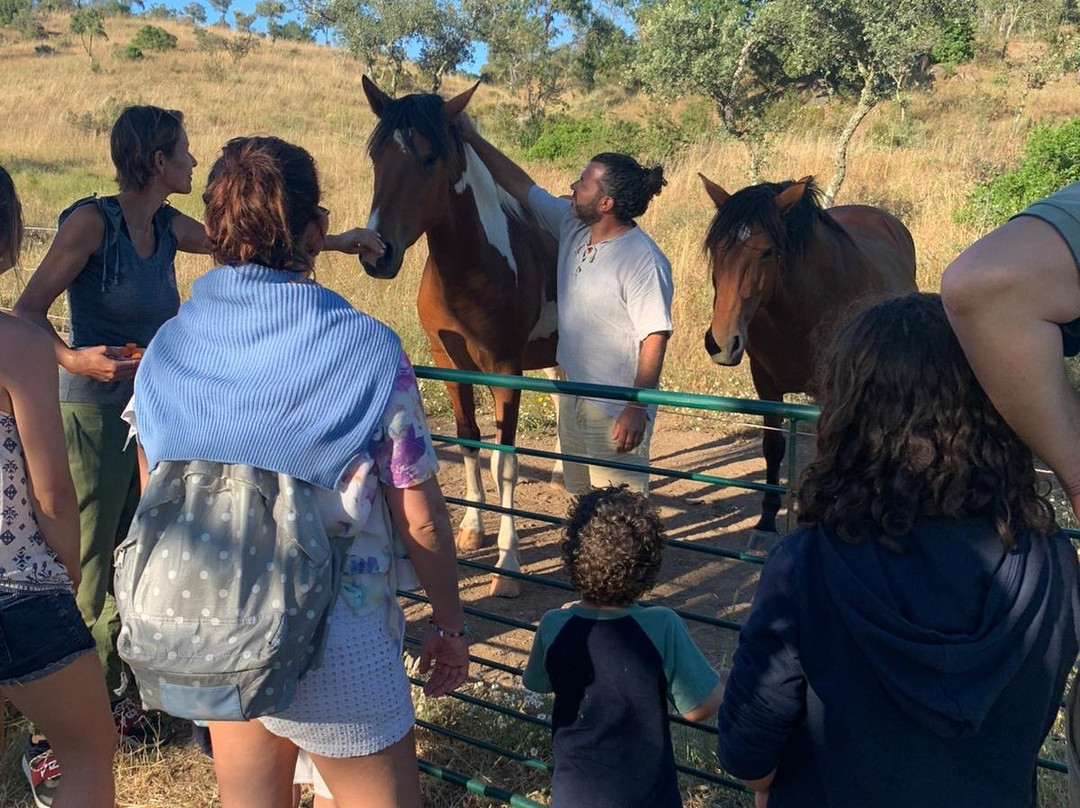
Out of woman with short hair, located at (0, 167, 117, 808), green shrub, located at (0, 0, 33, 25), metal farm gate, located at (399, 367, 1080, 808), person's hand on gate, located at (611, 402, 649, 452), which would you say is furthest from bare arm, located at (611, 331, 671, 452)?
green shrub, located at (0, 0, 33, 25)

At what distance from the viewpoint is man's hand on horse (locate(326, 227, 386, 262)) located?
3.46 m

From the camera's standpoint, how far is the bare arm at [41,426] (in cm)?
186

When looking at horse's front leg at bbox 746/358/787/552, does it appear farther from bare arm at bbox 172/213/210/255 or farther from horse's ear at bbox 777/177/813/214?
bare arm at bbox 172/213/210/255

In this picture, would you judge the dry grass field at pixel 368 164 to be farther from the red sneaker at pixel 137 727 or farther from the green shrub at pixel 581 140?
the green shrub at pixel 581 140

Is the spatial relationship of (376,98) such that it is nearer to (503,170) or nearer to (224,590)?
(503,170)

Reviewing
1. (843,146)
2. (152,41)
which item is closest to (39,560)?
(843,146)

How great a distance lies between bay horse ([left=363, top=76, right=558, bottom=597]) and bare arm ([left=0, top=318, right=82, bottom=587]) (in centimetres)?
216

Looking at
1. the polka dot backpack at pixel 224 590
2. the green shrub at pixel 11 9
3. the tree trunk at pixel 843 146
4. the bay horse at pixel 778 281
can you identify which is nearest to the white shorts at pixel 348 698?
the polka dot backpack at pixel 224 590

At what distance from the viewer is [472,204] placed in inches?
186

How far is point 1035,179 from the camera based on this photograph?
11055 millimetres

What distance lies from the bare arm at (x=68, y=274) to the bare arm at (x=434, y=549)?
1.43m

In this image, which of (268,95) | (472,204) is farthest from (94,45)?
(472,204)

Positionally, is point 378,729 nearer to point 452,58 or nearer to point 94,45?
point 452,58

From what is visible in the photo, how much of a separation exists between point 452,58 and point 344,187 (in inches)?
730
